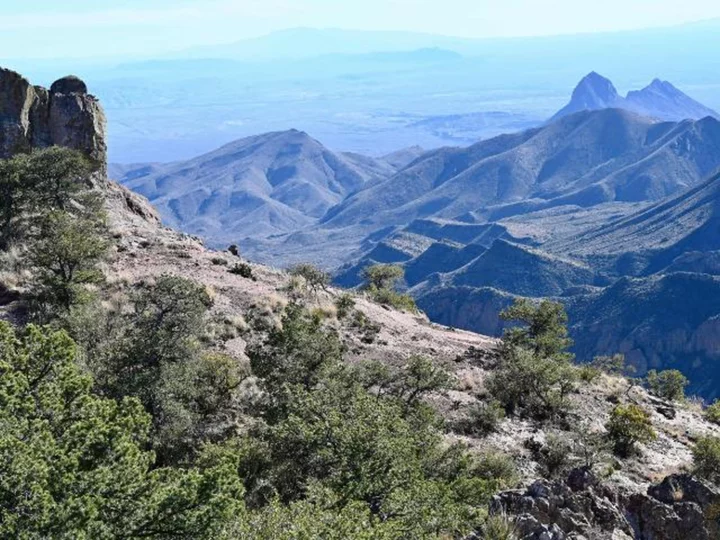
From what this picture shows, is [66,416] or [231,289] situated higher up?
[66,416]

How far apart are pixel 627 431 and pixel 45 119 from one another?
34500mm

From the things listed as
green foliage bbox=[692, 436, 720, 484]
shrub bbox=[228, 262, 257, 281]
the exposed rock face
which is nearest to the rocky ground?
shrub bbox=[228, 262, 257, 281]

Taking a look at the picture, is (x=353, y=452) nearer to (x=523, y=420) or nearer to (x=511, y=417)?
(x=511, y=417)

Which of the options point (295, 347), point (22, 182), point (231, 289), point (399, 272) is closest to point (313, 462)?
point (295, 347)

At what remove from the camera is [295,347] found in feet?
68.8

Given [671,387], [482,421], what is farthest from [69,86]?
[671,387]

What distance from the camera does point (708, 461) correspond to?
22125 millimetres

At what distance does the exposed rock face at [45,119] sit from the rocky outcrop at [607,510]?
107 feet

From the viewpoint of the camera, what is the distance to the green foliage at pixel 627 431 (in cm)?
2427

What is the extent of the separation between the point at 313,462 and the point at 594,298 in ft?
417

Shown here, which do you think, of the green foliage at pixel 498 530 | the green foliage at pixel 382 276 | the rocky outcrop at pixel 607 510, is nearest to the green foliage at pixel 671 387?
the green foliage at pixel 382 276

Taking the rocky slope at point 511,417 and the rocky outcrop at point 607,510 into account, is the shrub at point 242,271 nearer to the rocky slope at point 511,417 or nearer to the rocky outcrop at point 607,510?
the rocky slope at point 511,417

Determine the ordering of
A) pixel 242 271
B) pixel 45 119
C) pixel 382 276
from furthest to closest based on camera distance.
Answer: pixel 382 276
pixel 45 119
pixel 242 271

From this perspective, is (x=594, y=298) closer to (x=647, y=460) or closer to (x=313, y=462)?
(x=647, y=460)
